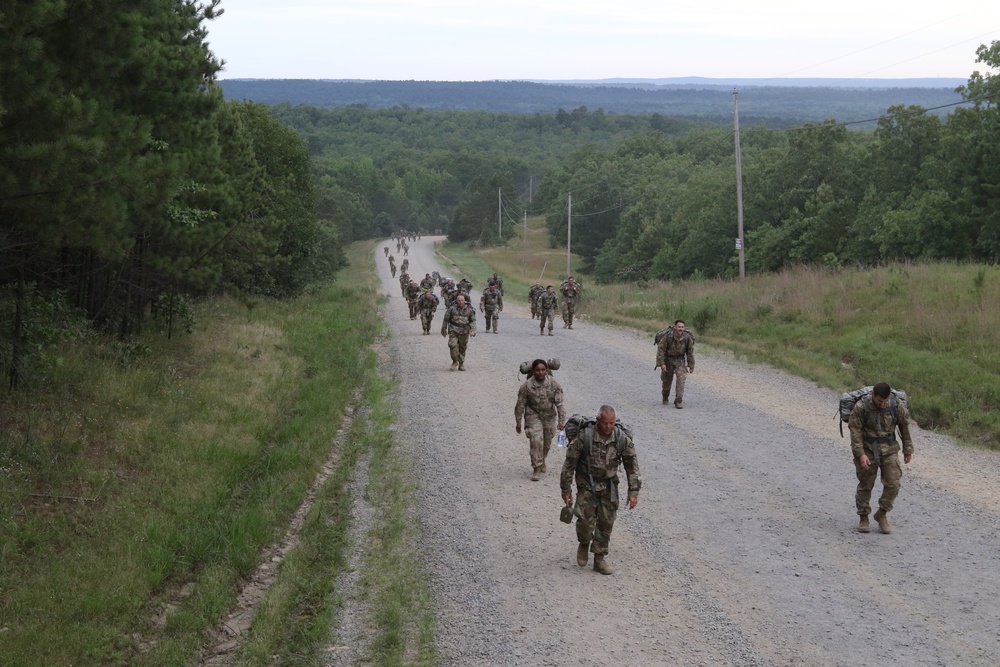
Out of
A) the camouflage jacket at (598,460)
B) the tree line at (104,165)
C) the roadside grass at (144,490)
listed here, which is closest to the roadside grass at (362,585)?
the roadside grass at (144,490)

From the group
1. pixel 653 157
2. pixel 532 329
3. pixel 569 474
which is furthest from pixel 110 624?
pixel 653 157

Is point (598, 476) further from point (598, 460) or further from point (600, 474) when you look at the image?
point (598, 460)

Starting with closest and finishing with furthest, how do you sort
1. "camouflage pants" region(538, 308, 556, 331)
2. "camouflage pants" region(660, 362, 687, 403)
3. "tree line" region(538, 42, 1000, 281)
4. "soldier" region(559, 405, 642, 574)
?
"soldier" region(559, 405, 642, 574)
"camouflage pants" region(660, 362, 687, 403)
"camouflage pants" region(538, 308, 556, 331)
"tree line" region(538, 42, 1000, 281)

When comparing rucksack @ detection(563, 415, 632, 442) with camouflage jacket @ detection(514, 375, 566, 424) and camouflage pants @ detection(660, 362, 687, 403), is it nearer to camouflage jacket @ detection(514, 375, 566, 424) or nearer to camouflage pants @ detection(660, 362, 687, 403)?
camouflage jacket @ detection(514, 375, 566, 424)

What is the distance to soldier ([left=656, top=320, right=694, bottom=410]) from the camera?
19234 millimetres

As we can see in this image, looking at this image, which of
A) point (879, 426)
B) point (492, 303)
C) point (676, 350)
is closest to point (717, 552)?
point (879, 426)

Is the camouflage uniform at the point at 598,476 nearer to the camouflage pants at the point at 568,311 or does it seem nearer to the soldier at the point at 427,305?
the soldier at the point at 427,305

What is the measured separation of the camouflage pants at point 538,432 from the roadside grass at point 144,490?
9.92 feet

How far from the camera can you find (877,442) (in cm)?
1173

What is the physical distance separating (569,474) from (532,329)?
24.7 metres

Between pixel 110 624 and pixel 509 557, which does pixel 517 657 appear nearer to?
pixel 509 557

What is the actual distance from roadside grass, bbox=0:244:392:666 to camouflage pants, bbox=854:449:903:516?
564cm

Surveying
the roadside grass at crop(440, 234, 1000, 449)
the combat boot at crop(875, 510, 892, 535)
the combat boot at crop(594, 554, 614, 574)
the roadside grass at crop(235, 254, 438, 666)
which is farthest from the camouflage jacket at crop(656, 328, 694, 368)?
the combat boot at crop(594, 554, 614, 574)

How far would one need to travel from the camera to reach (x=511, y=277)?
252 ft
